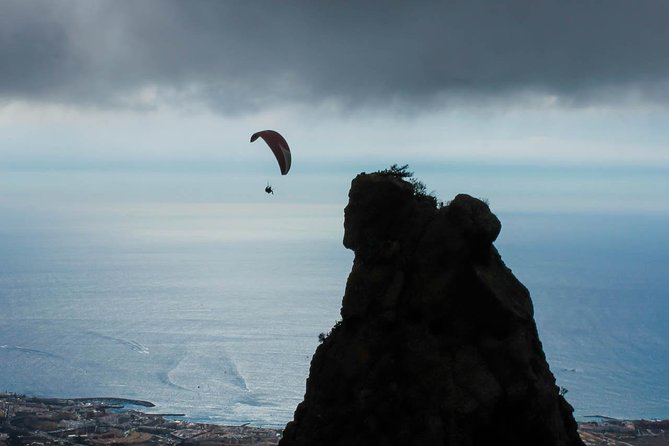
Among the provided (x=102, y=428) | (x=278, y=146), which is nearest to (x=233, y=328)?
(x=102, y=428)

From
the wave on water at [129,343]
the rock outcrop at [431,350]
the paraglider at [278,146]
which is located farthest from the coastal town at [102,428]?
the rock outcrop at [431,350]

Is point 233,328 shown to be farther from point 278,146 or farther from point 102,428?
point 278,146

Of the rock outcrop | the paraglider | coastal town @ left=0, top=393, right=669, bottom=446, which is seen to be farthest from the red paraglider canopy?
coastal town @ left=0, top=393, right=669, bottom=446

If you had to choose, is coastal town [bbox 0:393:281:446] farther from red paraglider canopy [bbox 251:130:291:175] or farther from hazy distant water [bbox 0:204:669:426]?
red paraglider canopy [bbox 251:130:291:175]

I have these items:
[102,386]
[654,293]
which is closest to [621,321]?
[654,293]

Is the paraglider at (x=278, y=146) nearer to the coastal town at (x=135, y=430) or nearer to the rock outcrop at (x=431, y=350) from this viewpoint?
the rock outcrop at (x=431, y=350)

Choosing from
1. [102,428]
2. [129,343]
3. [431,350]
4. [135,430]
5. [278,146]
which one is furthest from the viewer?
[129,343]

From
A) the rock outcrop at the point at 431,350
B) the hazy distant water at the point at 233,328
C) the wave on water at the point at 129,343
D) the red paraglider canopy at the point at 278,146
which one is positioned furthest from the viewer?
the wave on water at the point at 129,343

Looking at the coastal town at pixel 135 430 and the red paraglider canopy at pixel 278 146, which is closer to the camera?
the red paraglider canopy at pixel 278 146
